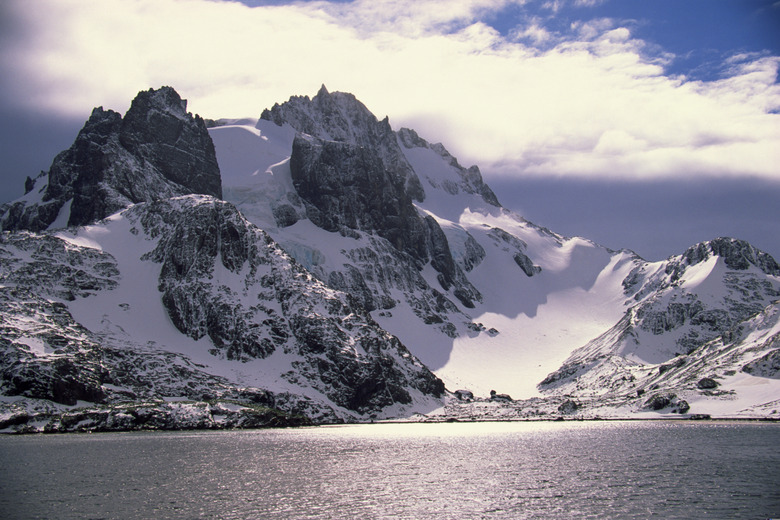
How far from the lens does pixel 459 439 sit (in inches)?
6220

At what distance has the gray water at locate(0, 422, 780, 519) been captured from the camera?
237 ft

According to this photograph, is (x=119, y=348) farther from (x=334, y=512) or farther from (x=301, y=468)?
(x=334, y=512)

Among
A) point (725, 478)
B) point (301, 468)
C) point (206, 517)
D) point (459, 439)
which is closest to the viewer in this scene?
point (206, 517)

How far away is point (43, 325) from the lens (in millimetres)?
184500

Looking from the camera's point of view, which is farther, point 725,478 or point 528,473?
point 528,473

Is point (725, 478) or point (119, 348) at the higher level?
point (119, 348)

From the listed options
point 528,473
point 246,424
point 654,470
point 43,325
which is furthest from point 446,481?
point 43,325

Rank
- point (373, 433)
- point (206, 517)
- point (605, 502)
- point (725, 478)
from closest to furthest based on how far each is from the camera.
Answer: point (206, 517) < point (605, 502) < point (725, 478) < point (373, 433)

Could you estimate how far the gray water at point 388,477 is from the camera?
72.4 metres

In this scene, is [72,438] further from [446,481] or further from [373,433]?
[446,481]

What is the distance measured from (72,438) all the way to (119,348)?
193 feet

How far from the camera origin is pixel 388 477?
96188 millimetres

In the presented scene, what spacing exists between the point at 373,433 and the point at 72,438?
6940 cm

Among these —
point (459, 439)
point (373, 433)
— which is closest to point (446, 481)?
point (459, 439)
